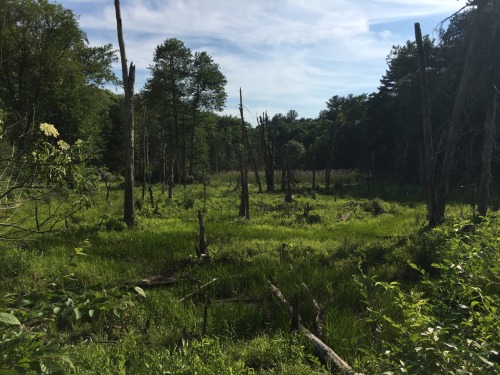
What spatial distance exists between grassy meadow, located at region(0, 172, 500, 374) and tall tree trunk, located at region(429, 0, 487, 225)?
3.67 ft

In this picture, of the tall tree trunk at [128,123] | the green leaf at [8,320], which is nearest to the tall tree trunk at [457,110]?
the tall tree trunk at [128,123]

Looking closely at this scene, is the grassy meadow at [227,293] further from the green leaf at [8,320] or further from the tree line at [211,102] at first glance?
the tree line at [211,102]

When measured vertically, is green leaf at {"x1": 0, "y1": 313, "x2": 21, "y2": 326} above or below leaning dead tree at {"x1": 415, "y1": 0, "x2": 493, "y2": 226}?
→ below

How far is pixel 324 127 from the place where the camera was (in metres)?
64.8

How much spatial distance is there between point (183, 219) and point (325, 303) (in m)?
9.85

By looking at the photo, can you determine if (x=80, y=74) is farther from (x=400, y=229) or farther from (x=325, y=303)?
(x=325, y=303)

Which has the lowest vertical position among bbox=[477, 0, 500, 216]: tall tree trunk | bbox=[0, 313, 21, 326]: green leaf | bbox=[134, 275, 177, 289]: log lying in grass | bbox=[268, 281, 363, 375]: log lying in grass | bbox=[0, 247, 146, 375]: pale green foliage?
bbox=[134, 275, 177, 289]: log lying in grass

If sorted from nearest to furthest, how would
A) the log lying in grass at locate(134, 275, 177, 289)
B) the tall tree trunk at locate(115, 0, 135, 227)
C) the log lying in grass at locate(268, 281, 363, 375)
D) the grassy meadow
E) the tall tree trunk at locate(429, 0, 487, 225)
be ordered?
the grassy meadow, the log lying in grass at locate(268, 281, 363, 375), the log lying in grass at locate(134, 275, 177, 289), the tall tree trunk at locate(429, 0, 487, 225), the tall tree trunk at locate(115, 0, 135, 227)

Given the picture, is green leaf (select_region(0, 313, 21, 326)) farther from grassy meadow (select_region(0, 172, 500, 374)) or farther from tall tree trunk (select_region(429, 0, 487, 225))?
tall tree trunk (select_region(429, 0, 487, 225))

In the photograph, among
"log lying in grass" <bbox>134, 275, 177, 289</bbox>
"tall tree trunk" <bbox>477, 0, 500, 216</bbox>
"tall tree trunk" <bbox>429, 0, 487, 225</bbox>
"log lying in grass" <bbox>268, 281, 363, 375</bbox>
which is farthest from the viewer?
"tall tree trunk" <bbox>477, 0, 500, 216</bbox>

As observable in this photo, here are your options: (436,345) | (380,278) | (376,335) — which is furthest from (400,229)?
(436,345)

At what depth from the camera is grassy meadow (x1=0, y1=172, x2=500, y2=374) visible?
272 centimetres

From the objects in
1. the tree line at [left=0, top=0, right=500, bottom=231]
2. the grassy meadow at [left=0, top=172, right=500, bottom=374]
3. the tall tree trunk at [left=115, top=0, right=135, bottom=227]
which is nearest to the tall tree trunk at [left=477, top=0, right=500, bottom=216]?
the tree line at [left=0, top=0, right=500, bottom=231]

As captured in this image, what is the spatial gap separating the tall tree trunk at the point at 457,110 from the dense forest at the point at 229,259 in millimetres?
63
